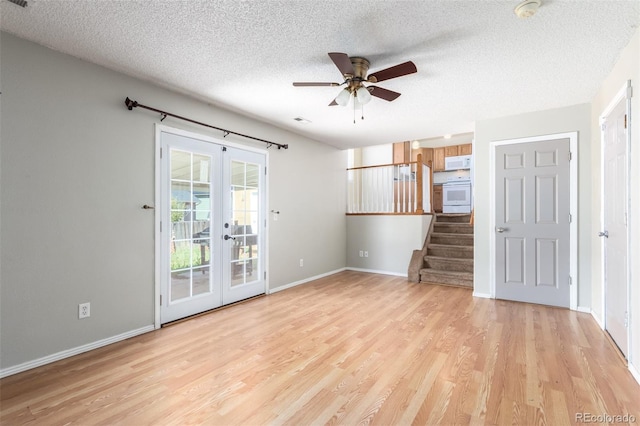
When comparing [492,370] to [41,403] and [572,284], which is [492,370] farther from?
[41,403]

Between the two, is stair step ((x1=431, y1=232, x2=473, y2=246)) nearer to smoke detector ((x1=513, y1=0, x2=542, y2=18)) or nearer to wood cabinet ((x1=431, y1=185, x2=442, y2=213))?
wood cabinet ((x1=431, y1=185, x2=442, y2=213))

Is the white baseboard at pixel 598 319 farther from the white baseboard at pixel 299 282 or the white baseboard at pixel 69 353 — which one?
the white baseboard at pixel 69 353

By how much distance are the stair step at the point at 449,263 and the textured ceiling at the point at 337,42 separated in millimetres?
2654

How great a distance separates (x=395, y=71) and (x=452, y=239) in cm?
425

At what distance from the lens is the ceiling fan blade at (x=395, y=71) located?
2276 millimetres

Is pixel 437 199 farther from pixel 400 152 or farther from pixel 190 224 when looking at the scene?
A: pixel 190 224

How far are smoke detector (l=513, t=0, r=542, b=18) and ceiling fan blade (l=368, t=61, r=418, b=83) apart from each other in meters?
0.69

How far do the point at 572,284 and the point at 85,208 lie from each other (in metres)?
5.40

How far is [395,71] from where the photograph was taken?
2.41 m

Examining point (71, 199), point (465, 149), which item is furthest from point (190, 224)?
point (465, 149)

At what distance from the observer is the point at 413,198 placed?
6.12 meters

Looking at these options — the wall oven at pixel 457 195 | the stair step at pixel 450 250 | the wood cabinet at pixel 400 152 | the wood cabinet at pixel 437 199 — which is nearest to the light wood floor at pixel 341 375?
the stair step at pixel 450 250

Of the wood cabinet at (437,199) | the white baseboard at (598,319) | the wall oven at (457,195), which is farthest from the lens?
the wood cabinet at (437,199)

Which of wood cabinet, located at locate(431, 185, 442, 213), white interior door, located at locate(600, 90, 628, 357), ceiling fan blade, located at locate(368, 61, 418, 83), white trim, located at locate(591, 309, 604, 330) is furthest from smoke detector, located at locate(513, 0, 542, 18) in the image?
wood cabinet, located at locate(431, 185, 442, 213)
